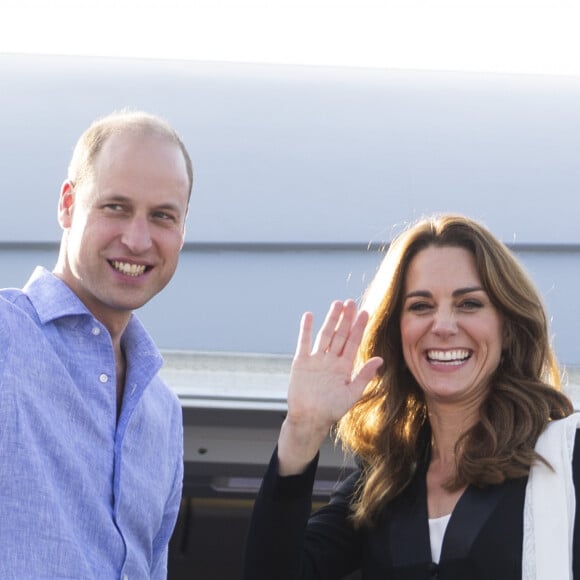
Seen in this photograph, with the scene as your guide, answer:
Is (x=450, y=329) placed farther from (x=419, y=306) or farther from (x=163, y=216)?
(x=163, y=216)

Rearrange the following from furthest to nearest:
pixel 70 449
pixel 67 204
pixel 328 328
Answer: pixel 328 328
pixel 67 204
pixel 70 449

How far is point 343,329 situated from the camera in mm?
2277

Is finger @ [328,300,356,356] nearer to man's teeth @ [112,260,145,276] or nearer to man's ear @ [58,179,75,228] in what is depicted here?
man's teeth @ [112,260,145,276]

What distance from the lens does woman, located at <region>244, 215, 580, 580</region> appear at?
6.89ft

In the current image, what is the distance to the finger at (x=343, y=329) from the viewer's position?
2270 millimetres

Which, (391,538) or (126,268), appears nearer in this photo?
(126,268)

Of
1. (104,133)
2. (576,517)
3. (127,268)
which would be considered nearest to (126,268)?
(127,268)

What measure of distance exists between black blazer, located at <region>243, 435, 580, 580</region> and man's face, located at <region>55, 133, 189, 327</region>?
53 centimetres

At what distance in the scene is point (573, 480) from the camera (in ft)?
6.93

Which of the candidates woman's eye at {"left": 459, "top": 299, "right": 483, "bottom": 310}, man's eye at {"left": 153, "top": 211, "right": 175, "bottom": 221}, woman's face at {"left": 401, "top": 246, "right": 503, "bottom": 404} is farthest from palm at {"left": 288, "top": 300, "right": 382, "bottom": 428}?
man's eye at {"left": 153, "top": 211, "right": 175, "bottom": 221}

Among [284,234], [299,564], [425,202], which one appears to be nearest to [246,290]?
[284,234]

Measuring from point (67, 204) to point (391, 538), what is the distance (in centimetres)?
99

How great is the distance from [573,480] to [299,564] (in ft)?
1.99

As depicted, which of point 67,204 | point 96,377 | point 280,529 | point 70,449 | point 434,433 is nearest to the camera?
point 70,449
